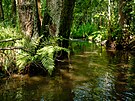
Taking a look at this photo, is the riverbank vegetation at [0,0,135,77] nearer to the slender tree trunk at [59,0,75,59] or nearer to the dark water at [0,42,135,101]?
the slender tree trunk at [59,0,75,59]

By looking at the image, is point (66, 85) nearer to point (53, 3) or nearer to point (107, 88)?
point (107, 88)

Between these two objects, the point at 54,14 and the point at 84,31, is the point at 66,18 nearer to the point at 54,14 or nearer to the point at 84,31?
the point at 54,14

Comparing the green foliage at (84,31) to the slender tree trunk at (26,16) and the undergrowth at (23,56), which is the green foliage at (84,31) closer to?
the slender tree trunk at (26,16)

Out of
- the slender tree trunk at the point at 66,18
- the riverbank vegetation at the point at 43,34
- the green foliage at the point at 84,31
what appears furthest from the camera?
the green foliage at the point at 84,31

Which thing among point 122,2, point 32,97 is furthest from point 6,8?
point 32,97

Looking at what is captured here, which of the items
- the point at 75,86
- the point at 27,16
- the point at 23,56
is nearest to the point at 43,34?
the point at 27,16

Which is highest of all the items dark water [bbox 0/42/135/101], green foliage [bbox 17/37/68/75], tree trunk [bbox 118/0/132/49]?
tree trunk [bbox 118/0/132/49]

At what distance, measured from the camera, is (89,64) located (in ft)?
31.9

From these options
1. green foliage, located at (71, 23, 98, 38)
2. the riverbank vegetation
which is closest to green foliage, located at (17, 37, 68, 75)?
the riverbank vegetation

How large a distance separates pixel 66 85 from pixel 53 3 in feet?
14.5

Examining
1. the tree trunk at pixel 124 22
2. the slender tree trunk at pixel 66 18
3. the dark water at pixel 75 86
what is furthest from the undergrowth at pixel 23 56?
the tree trunk at pixel 124 22

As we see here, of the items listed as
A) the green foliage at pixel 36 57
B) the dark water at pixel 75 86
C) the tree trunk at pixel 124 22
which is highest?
the tree trunk at pixel 124 22

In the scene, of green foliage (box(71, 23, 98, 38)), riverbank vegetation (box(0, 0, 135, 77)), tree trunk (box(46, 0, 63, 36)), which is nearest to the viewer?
riverbank vegetation (box(0, 0, 135, 77))

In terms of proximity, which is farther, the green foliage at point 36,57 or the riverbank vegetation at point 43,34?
the riverbank vegetation at point 43,34
